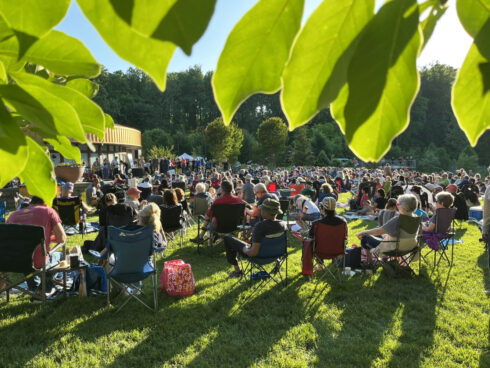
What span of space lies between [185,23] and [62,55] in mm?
329

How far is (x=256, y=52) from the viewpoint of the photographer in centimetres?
37

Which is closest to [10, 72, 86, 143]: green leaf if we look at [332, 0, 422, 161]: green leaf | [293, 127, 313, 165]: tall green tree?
[332, 0, 422, 161]: green leaf

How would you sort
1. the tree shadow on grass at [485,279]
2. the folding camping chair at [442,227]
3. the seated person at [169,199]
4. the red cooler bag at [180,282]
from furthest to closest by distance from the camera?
the seated person at [169,199] → the folding camping chair at [442,227] → the red cooler bag at [180,282] → the tree shadow on grass at [485,279]

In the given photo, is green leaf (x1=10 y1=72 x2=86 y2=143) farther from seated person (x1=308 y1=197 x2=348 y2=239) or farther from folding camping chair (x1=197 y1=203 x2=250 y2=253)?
folding camping chair (x1=197 y1=203 x2=250 y2=253)

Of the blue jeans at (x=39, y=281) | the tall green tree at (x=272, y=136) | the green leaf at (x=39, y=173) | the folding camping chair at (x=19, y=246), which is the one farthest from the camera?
the tall green tree at (x=272, y=136)

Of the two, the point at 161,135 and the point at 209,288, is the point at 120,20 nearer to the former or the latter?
the point at 209,288

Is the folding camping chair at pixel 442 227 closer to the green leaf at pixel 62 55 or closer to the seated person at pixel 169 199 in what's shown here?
the seated person at pixel 169 199

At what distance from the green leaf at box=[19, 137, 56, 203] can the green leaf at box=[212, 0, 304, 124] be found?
48 cm

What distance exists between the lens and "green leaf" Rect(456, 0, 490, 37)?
364mm

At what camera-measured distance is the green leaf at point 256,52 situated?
35cm

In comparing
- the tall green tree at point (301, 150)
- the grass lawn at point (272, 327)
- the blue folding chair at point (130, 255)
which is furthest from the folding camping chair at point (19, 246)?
the tall green tree at point (301, 150)

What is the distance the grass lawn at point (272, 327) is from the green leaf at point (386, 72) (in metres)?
3.84

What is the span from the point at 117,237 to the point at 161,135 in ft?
151

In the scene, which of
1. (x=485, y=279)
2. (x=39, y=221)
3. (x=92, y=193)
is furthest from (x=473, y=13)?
(x=92, y=193)
